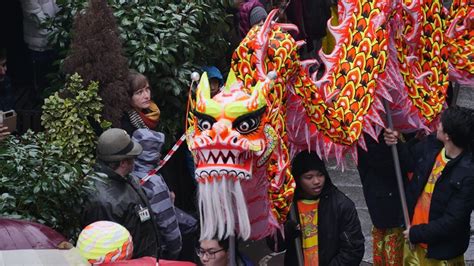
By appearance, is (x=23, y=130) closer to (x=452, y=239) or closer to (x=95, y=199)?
(x=95, y=199)

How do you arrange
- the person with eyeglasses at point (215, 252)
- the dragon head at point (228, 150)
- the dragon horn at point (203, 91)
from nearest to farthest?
the dragon head at point (228, 150) < the dragon horn at point (203, 91) < the person with eyeglasses at point (215, 252)

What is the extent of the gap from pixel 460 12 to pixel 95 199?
3.29m

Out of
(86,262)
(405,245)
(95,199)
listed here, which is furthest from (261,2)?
(86,262)

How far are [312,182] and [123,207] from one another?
1318 millimetres

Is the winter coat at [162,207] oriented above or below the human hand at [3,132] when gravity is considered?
below

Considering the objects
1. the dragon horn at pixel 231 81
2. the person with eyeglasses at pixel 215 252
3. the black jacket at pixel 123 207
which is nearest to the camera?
the person with eyeglasses at pixel 215 252

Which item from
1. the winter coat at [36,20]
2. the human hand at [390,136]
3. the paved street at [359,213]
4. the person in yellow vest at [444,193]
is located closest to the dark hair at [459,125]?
the person in yellow vest at [444,193]

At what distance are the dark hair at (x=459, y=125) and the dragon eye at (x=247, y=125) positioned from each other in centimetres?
195

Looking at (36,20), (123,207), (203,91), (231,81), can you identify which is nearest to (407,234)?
(231,81)

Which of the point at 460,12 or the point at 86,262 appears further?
the point at 460,12

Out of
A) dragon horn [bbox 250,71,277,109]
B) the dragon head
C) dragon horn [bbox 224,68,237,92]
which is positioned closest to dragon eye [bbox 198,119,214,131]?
the dragon head

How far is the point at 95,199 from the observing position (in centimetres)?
756

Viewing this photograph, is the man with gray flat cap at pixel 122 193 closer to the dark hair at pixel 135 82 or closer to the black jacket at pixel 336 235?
the dark hair at pixel 135 82

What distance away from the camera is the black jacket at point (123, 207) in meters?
7.56
